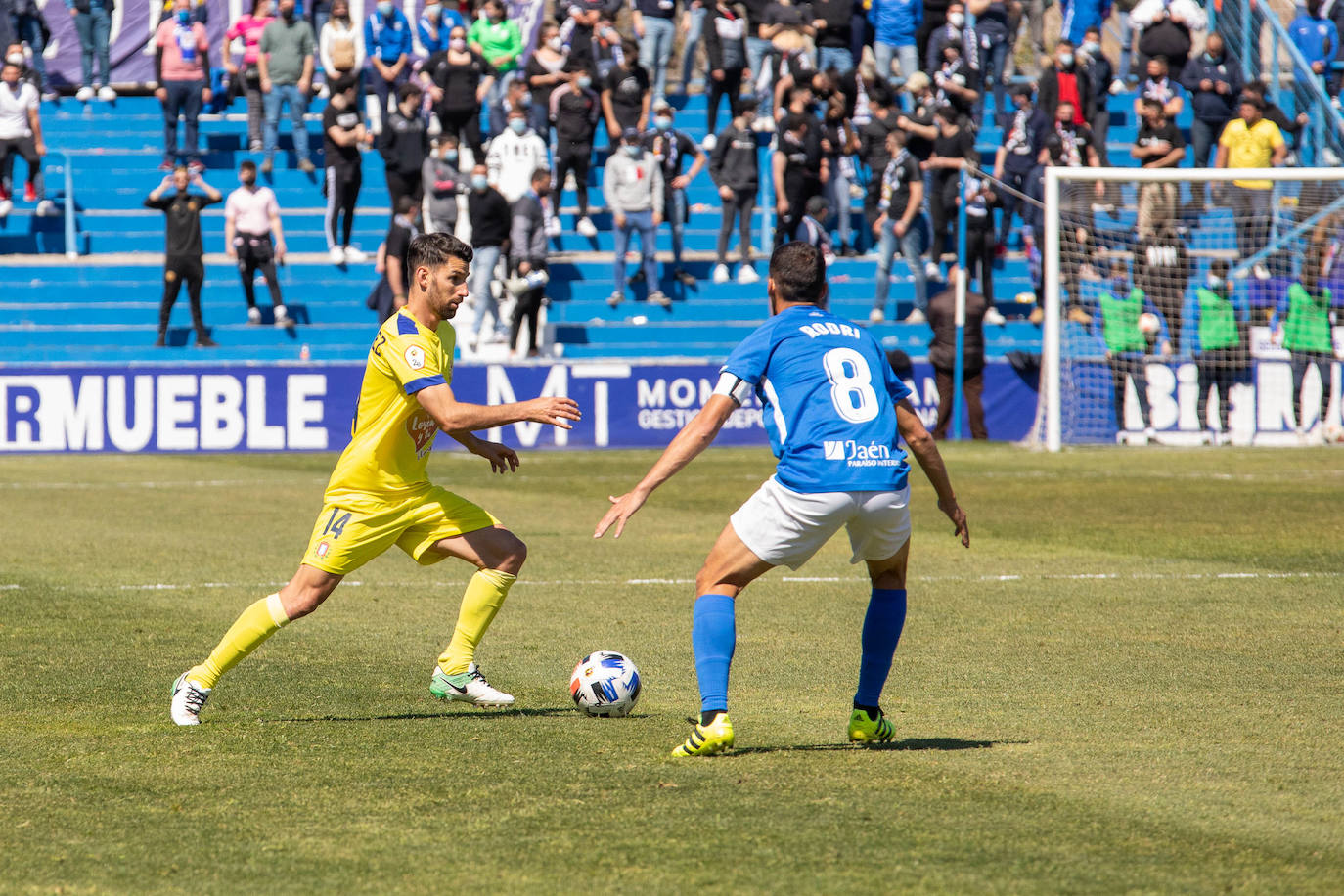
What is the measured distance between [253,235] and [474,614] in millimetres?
18870

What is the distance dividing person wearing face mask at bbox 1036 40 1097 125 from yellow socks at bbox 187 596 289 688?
22.3 m

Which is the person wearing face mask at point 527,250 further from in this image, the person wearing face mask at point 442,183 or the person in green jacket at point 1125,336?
the person in green jacket at point 1125,336

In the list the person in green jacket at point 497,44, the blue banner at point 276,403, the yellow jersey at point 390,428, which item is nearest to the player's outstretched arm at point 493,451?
the yellow jersey at point 390,428

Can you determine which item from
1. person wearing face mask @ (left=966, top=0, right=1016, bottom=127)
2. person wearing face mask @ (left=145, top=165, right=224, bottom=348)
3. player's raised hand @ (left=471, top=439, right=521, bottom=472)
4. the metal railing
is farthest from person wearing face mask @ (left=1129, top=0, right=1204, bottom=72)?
player's raised hand @ (left=471, top=439, right=521, bottom=472)

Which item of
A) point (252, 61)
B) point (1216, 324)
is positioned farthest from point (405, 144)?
point (1216, 324)

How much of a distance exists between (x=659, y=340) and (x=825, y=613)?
55.6 ft

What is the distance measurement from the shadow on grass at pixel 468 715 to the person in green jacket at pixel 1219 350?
1724 cm

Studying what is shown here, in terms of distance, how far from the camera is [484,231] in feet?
78.1

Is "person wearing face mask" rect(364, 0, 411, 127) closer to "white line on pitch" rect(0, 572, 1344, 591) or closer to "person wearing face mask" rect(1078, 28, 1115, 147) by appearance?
"person wearing face mask" rect(1078, 28, 1115, 147)

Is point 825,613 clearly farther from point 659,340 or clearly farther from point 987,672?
point 659,340

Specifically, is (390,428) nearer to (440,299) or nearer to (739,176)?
(440,299)

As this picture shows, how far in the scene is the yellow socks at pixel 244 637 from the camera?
6.78 metres

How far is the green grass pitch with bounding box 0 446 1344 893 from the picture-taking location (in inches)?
188

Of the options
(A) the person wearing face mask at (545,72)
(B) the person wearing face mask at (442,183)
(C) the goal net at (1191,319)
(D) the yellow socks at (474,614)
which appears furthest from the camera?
(A) the person wearing face mask at (545,72)
